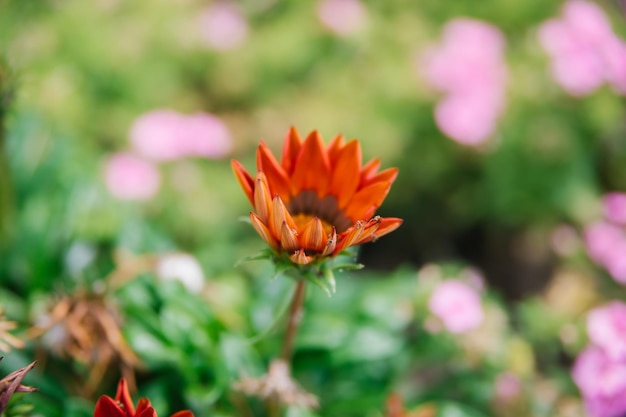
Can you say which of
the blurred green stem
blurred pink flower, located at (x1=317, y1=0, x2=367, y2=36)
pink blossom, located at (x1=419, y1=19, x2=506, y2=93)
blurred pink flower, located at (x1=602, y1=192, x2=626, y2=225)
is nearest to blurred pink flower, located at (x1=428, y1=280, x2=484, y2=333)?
the blurred green stem

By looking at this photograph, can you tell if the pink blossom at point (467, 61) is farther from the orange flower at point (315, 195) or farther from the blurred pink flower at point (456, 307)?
the orange flower at point (315, 195)

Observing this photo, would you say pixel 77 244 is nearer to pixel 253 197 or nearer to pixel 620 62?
pixel 253 197

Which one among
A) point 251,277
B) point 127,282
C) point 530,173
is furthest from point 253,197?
point 530,173

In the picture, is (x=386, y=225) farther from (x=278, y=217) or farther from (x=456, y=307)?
(x=456, y=307)

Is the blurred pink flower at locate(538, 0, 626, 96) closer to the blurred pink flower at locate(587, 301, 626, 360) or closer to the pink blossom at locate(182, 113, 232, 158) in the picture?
the blurred pink flower at locate(587, 301, 626, 360)

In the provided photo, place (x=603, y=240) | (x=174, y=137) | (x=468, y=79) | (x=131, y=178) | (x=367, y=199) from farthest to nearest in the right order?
(x=468, y=79)
(x=174, y=137)
(x=131, y=178)
(x=603, y=240)
(x=367, y=199)

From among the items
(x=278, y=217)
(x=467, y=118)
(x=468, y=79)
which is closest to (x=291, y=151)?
(x=278, y=217)
